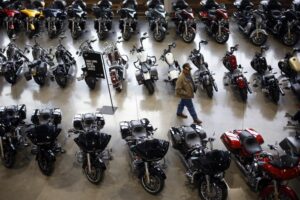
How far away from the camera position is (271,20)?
1125 cm

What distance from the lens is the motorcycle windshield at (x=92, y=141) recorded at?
6578 millimetres

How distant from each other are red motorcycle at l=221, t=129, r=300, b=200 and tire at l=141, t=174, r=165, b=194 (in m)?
1.32

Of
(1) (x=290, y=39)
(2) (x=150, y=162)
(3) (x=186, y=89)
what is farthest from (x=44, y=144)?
(1) (x=290, y=39)

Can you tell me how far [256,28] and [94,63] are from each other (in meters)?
4.61

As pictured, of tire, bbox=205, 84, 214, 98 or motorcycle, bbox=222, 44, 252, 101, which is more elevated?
motorcycle, bbox=222, 44, 252, 101

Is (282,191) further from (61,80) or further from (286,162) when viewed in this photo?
(61,80)

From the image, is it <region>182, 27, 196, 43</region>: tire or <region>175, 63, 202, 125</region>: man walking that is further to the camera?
<region>182, 27, 196, 43</region>: tire

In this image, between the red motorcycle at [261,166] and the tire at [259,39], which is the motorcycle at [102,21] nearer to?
the tire at [259,39]

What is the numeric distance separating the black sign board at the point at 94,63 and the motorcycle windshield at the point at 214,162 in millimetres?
3035

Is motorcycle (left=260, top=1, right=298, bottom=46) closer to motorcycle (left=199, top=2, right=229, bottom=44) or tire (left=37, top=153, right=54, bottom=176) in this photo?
motorcycle (left=199, top=2, right=229, bottom=44)

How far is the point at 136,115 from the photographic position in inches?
338

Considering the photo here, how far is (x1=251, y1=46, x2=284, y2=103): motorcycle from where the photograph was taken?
8.53 m

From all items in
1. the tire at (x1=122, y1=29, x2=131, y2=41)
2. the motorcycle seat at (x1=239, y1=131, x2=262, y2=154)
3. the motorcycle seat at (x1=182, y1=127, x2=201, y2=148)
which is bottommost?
the tire at (x1=122, y1=29, x2=131, y2=41)

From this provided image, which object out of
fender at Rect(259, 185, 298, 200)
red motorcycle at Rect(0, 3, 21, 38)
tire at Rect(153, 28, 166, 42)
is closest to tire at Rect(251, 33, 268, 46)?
tire at Rect(153, 28, 166, 42)
